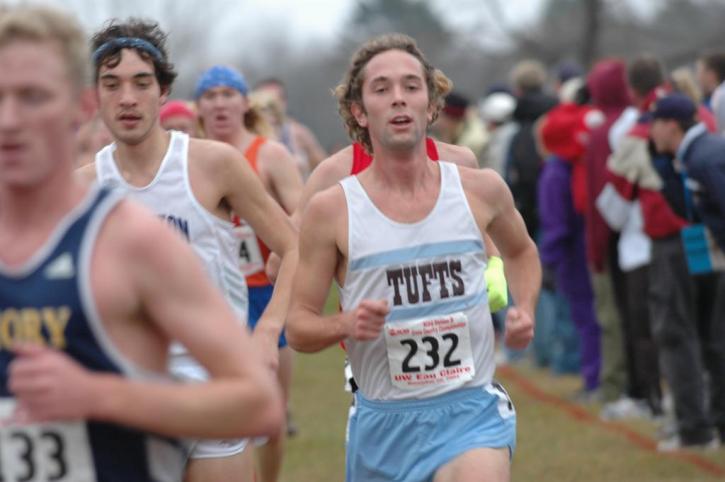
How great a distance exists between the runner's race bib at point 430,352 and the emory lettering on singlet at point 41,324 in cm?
241

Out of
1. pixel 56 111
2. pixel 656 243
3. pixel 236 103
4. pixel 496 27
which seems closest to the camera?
pixel 56 111

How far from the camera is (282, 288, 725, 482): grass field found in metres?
9.24

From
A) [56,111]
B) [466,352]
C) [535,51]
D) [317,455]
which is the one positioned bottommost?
[317,455]

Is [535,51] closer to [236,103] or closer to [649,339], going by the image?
[649,339]

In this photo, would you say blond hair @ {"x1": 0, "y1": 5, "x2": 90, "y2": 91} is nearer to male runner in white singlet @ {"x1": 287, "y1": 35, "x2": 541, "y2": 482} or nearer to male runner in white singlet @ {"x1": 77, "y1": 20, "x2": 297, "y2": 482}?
male runner in white singlet @ {"x1": 287, "y1": 35, "x2": 541, "y2": 482}

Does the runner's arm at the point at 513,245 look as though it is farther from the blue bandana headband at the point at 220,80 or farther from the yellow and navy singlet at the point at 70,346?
the blue bandana headband at the point at 220,80

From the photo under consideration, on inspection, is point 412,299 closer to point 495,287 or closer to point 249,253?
point 495,287

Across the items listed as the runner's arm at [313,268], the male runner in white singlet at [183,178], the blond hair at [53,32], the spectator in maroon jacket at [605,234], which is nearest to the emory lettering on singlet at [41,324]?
the blond hair at [53,32]

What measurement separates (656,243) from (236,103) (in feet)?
9.35

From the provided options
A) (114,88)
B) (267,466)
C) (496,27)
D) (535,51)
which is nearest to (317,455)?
(267,466)

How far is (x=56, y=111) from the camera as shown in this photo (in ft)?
10.3

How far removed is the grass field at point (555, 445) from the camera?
9242mm

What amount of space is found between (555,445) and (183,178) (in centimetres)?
499

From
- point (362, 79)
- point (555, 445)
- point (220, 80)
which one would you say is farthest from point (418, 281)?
point (555, 445)
